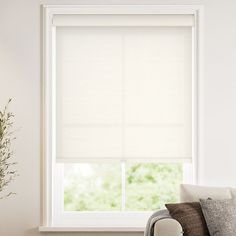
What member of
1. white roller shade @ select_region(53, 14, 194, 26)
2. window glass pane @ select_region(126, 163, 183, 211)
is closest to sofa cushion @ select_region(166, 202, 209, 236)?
window glass pane @ select_region(126, 163, 183, 211)

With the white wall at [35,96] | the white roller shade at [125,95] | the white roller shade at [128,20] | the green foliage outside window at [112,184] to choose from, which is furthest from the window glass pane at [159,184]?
the white roller shade at [128,20]

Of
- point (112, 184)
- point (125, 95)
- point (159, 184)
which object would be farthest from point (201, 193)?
point (125, 95)

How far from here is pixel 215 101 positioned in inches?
193

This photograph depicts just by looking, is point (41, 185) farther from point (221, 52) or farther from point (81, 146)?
point (221, 52)

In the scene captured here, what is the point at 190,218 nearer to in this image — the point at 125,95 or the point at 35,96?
the point at 125,95

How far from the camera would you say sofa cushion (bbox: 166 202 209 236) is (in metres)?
4.03

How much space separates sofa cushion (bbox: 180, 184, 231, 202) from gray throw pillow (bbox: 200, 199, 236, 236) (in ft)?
0.81

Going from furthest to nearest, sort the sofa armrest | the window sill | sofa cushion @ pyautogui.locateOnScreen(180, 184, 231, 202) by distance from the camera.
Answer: the window sill
sofa cushion @ pyautogui.locateOnScreen(180, 184, 231, 202)
the sofa armrest

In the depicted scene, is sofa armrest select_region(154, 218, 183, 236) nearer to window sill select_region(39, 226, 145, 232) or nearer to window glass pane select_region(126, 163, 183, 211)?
window sill select_region(39, 226, 145, 232)

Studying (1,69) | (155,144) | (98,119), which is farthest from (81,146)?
(1,69)

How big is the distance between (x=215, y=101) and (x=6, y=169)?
6.18 ft

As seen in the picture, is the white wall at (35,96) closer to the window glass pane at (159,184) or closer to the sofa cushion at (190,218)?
the window glass pane at (159,184)

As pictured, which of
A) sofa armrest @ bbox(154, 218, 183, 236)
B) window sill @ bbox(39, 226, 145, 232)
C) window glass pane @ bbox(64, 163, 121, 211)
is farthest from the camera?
window glass pane @ bbox(64, 163, 121, 211)

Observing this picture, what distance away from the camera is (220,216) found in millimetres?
4020
